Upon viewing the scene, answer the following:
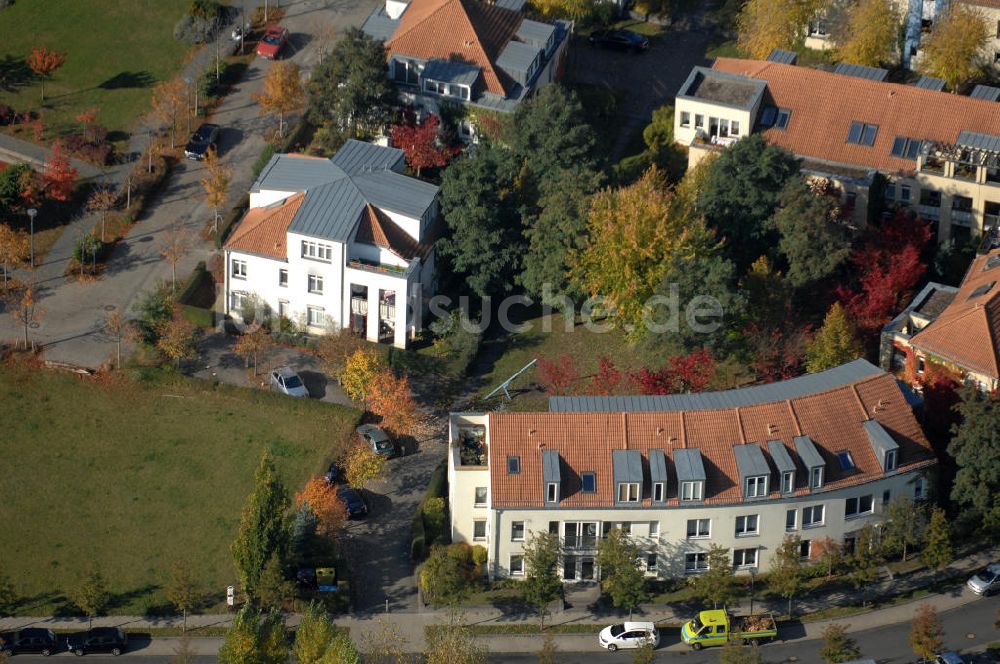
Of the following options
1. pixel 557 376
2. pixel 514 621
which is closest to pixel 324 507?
pixel 514 621

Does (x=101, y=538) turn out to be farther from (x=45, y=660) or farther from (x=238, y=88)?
(x=238, y=88)

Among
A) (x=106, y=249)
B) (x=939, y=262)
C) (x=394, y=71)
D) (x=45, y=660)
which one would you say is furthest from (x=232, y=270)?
(x=939, y=262)

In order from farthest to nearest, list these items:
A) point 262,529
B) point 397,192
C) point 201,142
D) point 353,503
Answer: point 201,142 → point 397,192 → point 353,503 → point 262,529

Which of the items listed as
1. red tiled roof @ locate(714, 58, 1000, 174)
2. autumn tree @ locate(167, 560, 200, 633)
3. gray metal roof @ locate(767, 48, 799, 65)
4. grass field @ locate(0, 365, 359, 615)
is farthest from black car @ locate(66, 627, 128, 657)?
gray metal roof @ locate(767, 48, 799, 65)

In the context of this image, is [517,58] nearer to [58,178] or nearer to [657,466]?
[58,178]

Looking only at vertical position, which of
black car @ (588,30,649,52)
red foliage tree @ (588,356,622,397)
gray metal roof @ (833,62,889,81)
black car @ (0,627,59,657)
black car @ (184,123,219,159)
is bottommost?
black car @ (0,627,59,657)

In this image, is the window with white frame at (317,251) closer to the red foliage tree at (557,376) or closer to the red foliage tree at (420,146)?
the red foliage tree at (420,146)

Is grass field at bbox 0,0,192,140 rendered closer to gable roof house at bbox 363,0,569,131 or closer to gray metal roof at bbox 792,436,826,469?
gable roof house at bbox 363,0,569,131
